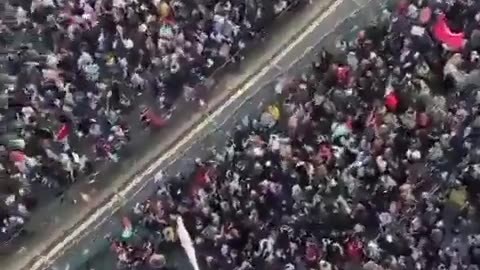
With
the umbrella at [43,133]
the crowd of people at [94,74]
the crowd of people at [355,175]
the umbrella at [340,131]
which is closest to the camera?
the crowd of people at [355,175]

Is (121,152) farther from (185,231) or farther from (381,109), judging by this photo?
(381,109)

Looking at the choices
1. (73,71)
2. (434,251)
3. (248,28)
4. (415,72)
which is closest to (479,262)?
(434,251)

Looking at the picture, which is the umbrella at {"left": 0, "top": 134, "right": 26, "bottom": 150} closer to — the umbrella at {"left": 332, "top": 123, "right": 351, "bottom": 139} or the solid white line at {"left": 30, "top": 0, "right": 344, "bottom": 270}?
the solid white line at {"left": 30, "top": 0, "right": 344, "bottom": 270}

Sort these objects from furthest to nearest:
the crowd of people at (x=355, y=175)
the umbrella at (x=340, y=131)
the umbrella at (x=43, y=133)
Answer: the umbrella at (x=43, y=133), the umbrella at (x=340, y=131), the crowd of people at (x=355, y=175)

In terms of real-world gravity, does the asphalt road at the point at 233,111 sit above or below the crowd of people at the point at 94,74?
below

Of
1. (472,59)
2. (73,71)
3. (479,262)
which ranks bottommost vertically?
(479,262)

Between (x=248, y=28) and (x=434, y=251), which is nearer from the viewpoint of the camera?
(x=434, y=251)

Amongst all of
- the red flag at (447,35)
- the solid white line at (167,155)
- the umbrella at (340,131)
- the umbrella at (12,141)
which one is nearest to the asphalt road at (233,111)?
the solid white line at (167,155)

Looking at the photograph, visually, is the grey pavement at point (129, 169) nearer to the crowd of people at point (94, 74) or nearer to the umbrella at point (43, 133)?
the crowd of people at point (94, 74)
